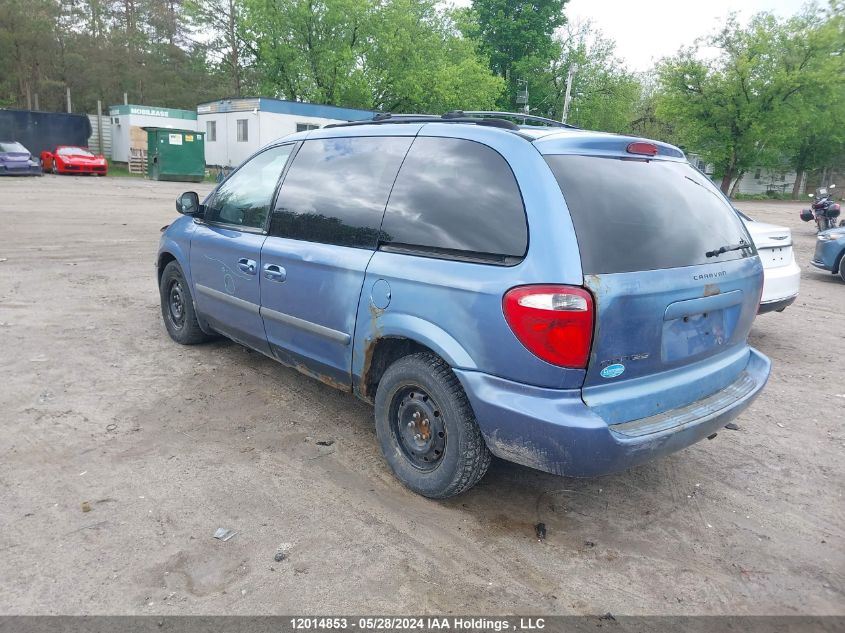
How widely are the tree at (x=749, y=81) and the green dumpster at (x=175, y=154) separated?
26753 millimetres

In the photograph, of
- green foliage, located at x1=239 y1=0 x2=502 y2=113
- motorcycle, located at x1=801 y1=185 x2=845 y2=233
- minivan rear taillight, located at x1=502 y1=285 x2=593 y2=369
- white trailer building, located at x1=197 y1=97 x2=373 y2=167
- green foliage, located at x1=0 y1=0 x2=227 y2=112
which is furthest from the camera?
green foliage, located at x1=0 y1=0 x2=227 y2=112

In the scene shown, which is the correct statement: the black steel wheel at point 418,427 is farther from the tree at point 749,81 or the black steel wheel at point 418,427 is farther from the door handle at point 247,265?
the tree at point 749,81

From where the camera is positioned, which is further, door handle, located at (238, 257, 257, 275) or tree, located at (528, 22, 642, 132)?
tree, located at (528, 22, 642, 132)

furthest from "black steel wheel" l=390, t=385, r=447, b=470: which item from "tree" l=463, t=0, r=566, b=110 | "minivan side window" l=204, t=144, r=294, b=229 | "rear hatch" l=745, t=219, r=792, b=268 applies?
"tree" l=463, t=0, r=566, b=110

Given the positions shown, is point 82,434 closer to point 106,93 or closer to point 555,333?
point 555,333

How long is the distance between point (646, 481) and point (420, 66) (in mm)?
36116

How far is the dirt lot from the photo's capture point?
2.54 m

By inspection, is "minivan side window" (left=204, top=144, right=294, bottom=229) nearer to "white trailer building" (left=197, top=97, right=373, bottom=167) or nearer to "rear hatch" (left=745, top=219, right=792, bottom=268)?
"rear hatch" (left=745, top=219, right=792, bottom=268)

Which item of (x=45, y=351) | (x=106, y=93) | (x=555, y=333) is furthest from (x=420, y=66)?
(x=555, y=333)

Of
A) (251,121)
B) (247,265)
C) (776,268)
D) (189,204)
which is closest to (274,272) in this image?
(247,265)

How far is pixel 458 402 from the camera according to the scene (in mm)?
2883

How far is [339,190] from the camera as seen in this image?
3650 millimetres

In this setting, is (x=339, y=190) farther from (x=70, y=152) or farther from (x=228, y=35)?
(x=228, y=35)

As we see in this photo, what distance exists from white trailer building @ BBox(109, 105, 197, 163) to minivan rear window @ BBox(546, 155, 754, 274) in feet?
114
